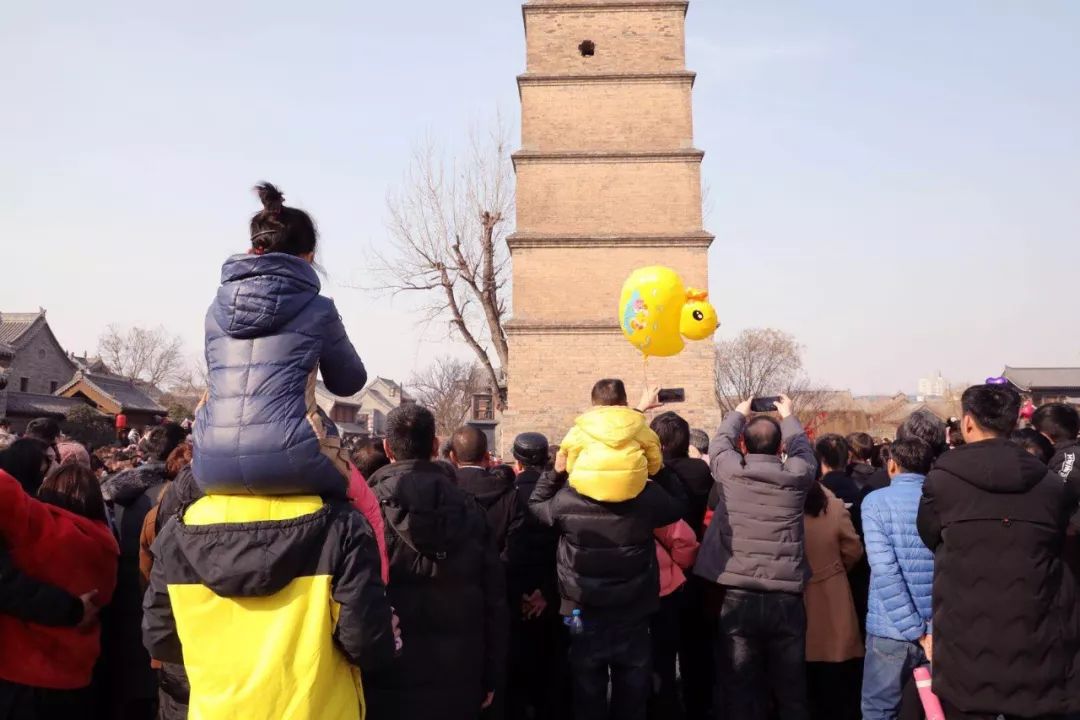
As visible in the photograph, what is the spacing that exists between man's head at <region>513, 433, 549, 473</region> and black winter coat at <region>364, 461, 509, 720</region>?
194cm

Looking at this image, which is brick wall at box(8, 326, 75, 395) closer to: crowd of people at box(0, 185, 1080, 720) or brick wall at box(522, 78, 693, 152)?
Result: brick wall at box(522, 78, 693, 152)

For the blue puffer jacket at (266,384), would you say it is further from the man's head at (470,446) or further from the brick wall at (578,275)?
the brick wall at (578,275)

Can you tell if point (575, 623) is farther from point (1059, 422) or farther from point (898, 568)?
point (1059, 422)

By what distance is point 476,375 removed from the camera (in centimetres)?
5434

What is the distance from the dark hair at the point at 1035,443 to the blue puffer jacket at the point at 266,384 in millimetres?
4201

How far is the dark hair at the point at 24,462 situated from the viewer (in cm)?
384

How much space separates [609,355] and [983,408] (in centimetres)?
1491

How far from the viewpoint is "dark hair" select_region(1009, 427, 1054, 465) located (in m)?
4.79

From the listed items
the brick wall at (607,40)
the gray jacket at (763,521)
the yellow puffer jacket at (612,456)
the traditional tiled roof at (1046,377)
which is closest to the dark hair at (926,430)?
the gray jacket at (763,521)

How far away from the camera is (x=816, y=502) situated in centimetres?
466

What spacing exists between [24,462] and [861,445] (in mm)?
5827

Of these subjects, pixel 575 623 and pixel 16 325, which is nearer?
pixel 575 623

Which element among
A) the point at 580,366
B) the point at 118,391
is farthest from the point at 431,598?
the point at 118,391

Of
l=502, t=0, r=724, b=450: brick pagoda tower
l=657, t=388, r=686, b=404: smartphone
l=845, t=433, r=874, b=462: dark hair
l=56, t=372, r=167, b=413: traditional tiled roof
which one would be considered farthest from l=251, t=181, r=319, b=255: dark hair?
l=56, t=372, r=167, b=413: traditional tiled roof
